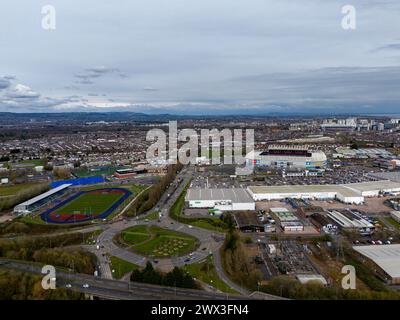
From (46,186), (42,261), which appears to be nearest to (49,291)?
(42,261)

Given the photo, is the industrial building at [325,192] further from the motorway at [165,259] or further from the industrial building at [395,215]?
the motorway at [165,259]

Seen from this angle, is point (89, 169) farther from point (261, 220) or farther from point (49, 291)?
point (49, 291)

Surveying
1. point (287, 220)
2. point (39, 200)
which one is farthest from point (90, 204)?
point (287, 220)

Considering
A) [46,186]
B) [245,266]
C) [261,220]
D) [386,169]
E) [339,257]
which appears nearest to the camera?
[245,266]

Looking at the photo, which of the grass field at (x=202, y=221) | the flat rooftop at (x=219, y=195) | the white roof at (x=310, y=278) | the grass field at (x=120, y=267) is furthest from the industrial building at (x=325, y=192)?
the grass field at (x=120, y=267)

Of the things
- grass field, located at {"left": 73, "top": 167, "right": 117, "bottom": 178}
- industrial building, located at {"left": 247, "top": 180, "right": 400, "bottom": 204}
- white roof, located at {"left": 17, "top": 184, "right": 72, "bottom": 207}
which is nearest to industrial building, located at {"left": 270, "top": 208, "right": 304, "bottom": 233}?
industrial building, located at {"left": 247, "top": 180, "right": 400, "bottom": 204}

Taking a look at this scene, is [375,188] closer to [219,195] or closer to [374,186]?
[374,186]
